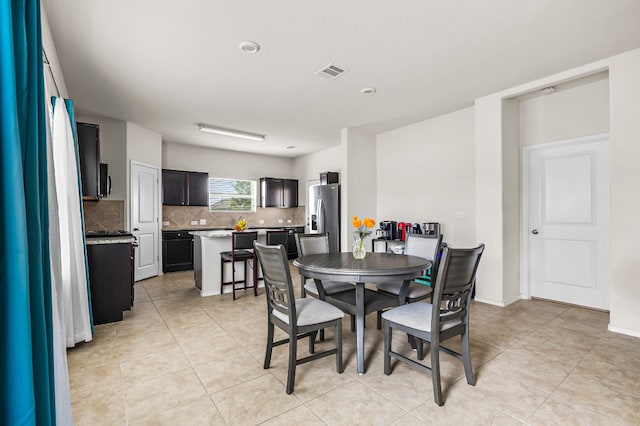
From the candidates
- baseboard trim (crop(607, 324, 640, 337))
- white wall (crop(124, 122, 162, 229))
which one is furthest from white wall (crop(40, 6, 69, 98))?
baseboard trim (crop(607, 324, 640, 337))

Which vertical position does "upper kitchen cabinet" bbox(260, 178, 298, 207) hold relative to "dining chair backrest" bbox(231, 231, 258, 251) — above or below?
above

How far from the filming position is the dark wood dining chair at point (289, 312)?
82.7 inches

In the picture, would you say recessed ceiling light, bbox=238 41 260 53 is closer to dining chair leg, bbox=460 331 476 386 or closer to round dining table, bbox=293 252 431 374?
round dining table, bbox=293 252 431 374

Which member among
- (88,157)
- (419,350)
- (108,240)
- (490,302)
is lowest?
(490,302)

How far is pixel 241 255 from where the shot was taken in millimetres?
4523

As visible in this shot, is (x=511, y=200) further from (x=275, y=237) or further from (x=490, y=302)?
(x=275, y=237)

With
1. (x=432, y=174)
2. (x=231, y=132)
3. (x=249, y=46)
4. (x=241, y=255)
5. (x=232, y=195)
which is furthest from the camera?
(x=232, y=195)

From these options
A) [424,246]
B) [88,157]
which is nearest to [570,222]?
[424,246]

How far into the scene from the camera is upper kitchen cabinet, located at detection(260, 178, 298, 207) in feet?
25.7

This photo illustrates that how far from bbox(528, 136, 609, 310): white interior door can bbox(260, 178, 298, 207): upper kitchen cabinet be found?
17.6 feet

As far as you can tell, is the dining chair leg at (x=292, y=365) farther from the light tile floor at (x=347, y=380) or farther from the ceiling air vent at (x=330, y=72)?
the ceiling air vent at (x=330, y=72)

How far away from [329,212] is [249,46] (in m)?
3.77

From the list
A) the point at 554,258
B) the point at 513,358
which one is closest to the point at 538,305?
the point at 554,258

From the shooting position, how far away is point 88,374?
236 centimetres
